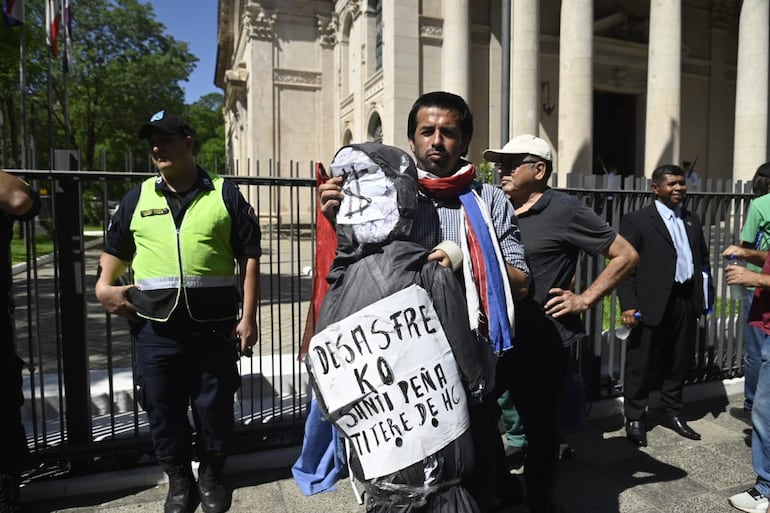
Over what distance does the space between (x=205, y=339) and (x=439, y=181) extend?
1.80 m

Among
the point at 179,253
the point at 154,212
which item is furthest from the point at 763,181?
the point at 154,212

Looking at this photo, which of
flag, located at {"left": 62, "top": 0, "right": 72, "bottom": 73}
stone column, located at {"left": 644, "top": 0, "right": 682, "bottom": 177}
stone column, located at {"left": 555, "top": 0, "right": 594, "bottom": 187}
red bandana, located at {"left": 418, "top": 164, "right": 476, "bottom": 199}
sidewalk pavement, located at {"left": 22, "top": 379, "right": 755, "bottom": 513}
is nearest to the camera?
red bandana, located at {"left": 418, "top": 164, "right": 476, "bottom": 199}

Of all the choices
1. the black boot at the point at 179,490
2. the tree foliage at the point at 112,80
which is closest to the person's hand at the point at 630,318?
the black boot at the point at 179,490

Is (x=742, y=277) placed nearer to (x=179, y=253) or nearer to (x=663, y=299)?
(x=663, y=299)

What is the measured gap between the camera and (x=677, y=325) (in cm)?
464

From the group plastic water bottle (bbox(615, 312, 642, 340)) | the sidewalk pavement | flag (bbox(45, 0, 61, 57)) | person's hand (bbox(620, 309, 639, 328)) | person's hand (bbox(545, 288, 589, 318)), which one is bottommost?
the sidewalk pavement

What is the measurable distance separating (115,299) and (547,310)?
2.39 metres

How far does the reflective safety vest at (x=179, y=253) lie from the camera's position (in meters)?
3.11

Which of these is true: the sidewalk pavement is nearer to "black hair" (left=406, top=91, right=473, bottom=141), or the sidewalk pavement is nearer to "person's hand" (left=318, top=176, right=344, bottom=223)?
"person's hand" (left=318, top=176, right=344, bottom=223)

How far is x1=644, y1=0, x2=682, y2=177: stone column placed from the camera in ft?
49.5

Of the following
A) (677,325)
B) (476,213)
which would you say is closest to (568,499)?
(677,325)

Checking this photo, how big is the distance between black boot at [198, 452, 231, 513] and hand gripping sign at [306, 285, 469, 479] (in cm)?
Result: 181

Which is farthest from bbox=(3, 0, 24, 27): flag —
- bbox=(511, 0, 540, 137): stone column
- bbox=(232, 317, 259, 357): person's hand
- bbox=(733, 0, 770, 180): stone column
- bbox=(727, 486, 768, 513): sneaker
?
bbox=(733, 0, 770, 180): stone column

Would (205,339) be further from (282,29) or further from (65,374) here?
(282,29)
